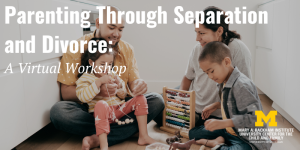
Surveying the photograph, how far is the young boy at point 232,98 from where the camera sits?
120 centimetres

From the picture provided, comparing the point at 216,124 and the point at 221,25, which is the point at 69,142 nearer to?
the point at 216,124

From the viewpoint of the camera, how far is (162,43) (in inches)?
111

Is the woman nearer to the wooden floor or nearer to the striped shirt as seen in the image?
the wooden floor

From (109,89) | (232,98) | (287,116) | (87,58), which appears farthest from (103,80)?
(287,116)

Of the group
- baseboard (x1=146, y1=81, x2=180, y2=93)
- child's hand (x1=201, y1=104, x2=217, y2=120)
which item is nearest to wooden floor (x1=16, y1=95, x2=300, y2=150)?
child's hand (x1=201, y1=104, x2=217, y2=120)

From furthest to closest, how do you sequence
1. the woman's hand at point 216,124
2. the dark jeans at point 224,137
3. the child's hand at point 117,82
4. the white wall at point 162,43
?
the white wall at point 162,43
the child's hand at point 117,82
the dark jeans at point 224,137
the woman's hand at point 216,124

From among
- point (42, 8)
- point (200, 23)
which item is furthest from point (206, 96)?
point (42, 8)

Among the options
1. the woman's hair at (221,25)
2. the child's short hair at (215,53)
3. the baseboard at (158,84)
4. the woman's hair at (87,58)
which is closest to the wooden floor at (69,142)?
the woman's hair at (87,58)

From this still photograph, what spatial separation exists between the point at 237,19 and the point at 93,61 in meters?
1.73

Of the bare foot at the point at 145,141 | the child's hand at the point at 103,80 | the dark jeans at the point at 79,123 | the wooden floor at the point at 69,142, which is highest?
the child's hand at the point at 103,80

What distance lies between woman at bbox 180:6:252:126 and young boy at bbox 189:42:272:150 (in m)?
0.22

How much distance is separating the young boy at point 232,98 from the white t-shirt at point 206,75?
0.75ft

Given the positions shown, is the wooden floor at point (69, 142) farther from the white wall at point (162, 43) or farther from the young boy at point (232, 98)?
the white wall at point (162, 43)

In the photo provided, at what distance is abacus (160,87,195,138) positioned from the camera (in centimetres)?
165
